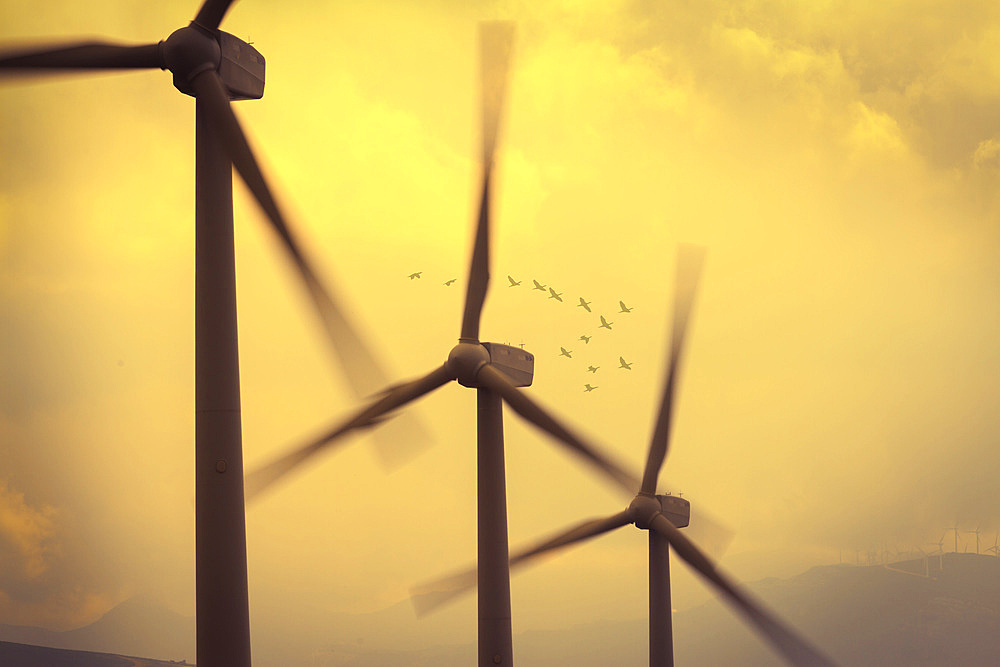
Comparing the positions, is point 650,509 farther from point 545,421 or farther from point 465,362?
point 465,362

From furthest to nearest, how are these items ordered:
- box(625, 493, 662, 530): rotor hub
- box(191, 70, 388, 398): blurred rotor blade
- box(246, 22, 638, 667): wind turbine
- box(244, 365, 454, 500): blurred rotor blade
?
box(625, 493, 662, 530): rotor hub, box(246, 22, 638, 667): wind turbine, box(244, 365, 454, 500): blurred rotor blade, box(191, 70, 388, 398): blurred rotor blade

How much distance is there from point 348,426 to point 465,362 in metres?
6.86

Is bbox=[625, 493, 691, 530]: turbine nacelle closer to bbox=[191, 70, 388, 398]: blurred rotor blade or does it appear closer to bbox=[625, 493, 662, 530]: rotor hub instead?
bbox=[625, 493, 662, 530]: rotor hub

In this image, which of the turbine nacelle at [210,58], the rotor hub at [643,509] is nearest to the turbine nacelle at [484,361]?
the rotor hub at [643,509]

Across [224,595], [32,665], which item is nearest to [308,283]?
Result: [224,595]

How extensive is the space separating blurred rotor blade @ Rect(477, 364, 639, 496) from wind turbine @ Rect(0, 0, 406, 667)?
59.8 ft

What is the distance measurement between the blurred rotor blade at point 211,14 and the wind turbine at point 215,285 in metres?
0.02

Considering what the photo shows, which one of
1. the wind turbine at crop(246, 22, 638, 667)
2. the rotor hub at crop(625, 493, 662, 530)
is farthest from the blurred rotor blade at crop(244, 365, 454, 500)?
the rotor hub at crop(625, 493, 662, 530)

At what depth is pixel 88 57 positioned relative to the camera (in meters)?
17.7

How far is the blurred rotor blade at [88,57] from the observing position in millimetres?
16812

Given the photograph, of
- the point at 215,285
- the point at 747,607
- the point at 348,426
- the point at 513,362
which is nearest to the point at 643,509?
the point at 747,607

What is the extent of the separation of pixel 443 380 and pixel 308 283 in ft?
64.1

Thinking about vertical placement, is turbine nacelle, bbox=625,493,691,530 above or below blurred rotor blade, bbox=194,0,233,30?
below

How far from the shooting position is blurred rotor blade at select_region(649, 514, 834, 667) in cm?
3484
